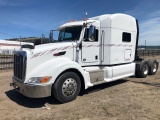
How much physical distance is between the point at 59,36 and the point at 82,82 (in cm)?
247

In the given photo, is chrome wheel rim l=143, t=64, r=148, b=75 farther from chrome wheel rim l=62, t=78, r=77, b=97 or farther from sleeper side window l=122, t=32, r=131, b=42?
chrome wheel rim l=62, t=78, r=77, b=97

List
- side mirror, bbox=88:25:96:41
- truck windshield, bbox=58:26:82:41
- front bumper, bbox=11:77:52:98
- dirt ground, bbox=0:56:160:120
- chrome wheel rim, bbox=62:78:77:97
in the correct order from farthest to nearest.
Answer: truck windshield, bbox=58:26:82:41 → side mirror, bbox=88:25:96:41 → chrome wheel rim, bbox=62:78:77:97 → front bumper, bbox=11:77:52:98 → dirt ground, bbox=0:56:160:120

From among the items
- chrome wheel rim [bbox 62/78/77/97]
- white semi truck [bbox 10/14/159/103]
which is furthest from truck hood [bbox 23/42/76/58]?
chrome wheel rim [bbox 62/78/77/97]

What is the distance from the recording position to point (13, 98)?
6812 millimetres

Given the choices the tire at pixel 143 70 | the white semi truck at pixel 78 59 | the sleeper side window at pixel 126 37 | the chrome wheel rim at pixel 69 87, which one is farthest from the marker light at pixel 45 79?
the tire at pixel 143 70

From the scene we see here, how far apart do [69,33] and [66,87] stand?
2.48 metres

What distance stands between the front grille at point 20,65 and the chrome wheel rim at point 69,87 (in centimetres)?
133

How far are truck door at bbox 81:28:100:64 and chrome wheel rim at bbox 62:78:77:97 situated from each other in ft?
3.81

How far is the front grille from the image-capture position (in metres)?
5.89

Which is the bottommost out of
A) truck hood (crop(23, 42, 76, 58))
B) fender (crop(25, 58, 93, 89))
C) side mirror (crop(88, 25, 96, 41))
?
fender (crop(25, 58, 93, 89))

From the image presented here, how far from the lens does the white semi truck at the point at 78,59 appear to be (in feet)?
19.1

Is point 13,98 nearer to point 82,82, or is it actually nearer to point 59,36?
point 82,82

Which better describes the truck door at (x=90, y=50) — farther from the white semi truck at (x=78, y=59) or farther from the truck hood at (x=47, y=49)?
the truck hood at (x=47, y=49)

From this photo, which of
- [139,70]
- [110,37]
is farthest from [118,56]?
[139,70]
